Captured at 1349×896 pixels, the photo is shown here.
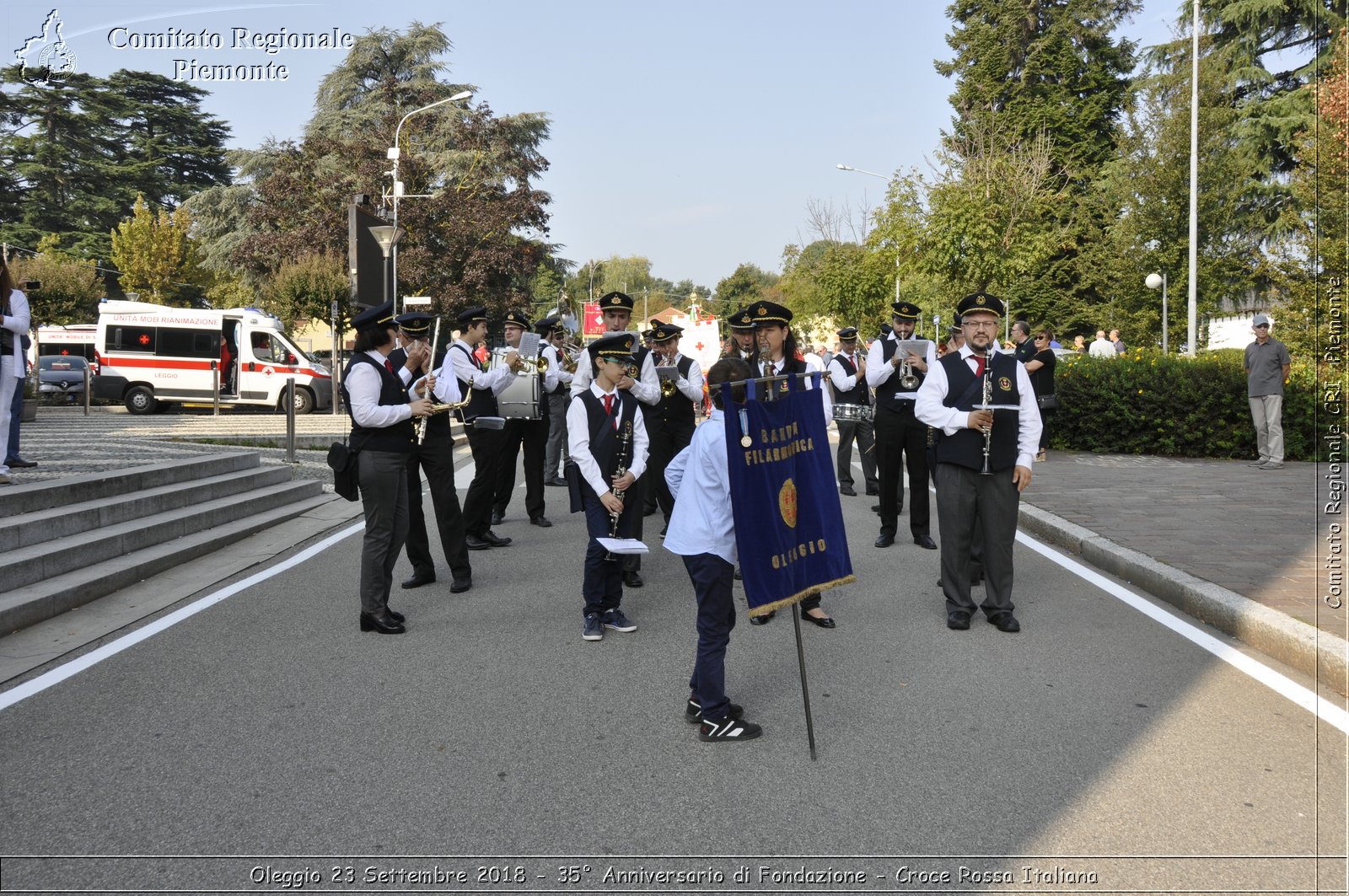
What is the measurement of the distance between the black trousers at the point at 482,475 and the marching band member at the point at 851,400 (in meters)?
3.17

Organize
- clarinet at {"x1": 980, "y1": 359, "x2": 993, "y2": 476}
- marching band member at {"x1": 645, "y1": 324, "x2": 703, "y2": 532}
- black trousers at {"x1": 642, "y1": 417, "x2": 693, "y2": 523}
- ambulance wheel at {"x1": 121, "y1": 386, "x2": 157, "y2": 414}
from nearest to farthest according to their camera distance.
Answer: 1. clarinet at {"x1": 980, "y1": 359, "x2": 993, "y2": 476}
2. marching band member at {"x1": 645, "y1": 324, "x2": 703, "y2": 532}
3. black trousers at {"x1": 642, "y1": 417, "x2": 693, "y2": 523}
4. ambulance wheel at {"x1": 121, "y1": 386, "x2": 157, "y2": 414}

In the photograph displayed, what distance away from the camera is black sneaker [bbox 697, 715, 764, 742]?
14.8ft

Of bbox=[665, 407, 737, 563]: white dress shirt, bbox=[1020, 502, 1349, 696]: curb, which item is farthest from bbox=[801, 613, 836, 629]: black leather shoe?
bbox=[1020, 502, 1349, 696]: curb

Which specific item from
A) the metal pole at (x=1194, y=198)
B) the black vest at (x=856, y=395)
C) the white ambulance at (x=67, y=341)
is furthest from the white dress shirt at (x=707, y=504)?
the white ambulance at (x=67, y=341)

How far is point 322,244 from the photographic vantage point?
38719mm

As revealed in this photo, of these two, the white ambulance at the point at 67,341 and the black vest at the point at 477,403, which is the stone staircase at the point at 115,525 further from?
the white ambulance at the point at 67,341

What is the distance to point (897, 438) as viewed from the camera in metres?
9.34

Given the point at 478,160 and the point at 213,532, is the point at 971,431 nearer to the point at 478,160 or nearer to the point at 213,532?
the point at 213,532

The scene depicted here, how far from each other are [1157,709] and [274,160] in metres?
47.8

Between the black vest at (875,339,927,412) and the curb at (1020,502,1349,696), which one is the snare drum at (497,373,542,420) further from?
the curb at (1020,502,1349,696)

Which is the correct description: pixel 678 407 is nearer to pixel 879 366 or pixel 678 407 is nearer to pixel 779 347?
pixel 879 366

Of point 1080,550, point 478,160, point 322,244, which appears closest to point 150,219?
point 322,244

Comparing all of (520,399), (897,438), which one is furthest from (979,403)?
(520,399)

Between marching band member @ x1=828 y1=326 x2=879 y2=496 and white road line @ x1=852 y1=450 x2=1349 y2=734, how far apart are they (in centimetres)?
264
